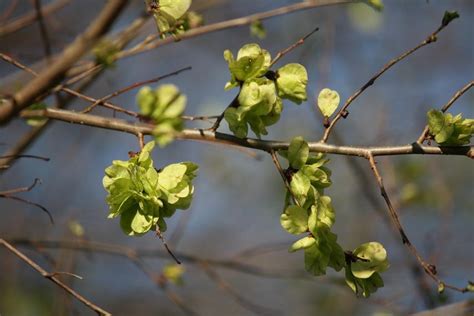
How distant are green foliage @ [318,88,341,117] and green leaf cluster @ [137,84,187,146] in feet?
1.23

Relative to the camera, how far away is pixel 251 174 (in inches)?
188

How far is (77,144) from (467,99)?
267cm

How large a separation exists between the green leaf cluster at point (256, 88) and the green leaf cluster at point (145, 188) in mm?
118

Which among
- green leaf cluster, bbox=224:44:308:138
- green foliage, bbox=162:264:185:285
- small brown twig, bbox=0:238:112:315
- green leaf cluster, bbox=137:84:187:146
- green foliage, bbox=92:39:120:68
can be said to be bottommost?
small brown twig, bbox=0:238:112:315

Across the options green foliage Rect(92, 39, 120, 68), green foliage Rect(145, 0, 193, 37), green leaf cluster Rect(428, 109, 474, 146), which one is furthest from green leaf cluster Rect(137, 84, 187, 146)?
green leaf cluster Rect(428, 109, 474, 146)

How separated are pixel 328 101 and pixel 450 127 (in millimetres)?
211

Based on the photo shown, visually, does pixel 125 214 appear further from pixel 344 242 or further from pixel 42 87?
pixel 344 242

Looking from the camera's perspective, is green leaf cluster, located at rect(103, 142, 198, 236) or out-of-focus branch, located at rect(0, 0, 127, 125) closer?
out-of-focus branch, located at rect(0, 0, 127, 125)

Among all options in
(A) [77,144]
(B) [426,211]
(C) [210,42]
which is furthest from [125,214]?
(C) [210,42]

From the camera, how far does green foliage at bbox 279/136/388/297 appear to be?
0.97m

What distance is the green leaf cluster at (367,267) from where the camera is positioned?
99cm

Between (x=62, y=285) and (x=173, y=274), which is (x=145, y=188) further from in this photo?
(x=173, y=274)

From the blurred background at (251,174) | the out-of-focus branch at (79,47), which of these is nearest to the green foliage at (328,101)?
the out-of-focus branch at (79,47)

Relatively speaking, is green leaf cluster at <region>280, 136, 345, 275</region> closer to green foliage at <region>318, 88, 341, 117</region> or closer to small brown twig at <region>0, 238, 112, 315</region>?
green foliage at <region>318, 88, 341, 117</region>
